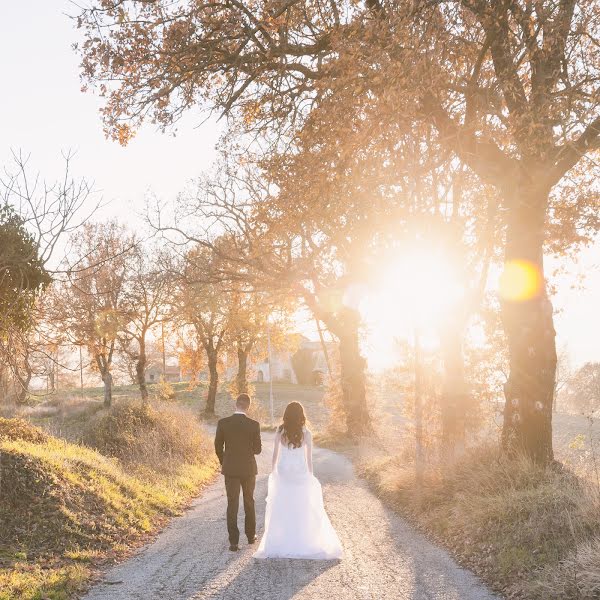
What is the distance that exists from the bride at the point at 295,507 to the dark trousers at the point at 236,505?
347 mm

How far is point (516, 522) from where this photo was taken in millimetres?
8289

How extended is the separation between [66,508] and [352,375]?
21193 millimetres

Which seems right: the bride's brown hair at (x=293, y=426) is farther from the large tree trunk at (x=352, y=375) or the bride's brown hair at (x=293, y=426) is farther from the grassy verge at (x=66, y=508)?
the large tree trunk at (x=352, y=375)

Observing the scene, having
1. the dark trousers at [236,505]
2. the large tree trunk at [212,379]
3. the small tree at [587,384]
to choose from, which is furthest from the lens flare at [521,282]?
the small tree at [587,384]

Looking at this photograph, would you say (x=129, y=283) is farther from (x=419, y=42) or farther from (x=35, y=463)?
(x=419, y=42)

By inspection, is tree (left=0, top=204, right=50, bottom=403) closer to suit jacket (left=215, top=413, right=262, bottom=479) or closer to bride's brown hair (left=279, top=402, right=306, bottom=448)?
suit jacket (left=215, top=413, right=262, bottom=479)

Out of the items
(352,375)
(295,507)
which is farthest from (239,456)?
(352,375)

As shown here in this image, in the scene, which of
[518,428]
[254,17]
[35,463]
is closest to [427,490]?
[518,428]

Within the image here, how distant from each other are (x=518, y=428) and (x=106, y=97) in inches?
360

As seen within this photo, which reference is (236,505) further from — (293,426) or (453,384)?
(453,384)

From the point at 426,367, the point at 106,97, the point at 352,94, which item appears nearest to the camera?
the point at 352,94

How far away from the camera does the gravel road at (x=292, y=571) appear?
6.96m

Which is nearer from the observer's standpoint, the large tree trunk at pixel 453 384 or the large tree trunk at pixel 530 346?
the large tree trunk at pixel 530 346

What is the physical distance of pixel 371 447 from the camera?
958 inches
